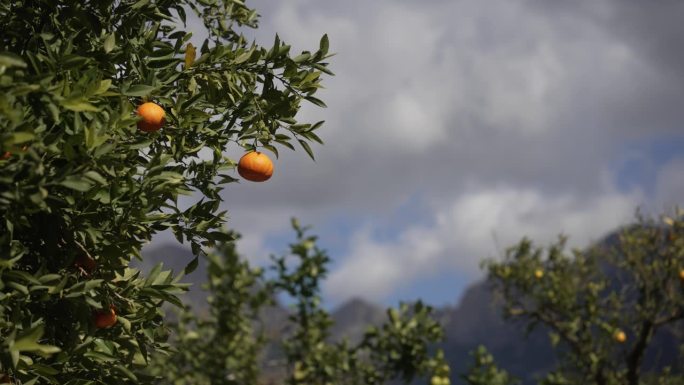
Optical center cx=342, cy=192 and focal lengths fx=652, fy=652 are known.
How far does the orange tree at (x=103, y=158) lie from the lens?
8.28 ft

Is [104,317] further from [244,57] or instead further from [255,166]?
[244,57]

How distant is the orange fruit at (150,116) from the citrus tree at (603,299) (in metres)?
9.34

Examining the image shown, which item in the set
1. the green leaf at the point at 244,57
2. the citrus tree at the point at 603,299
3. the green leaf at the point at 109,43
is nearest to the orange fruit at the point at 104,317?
the green leaf at the point at 109,43

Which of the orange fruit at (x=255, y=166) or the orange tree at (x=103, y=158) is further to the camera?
the orange fruit at (x=255, y=166)

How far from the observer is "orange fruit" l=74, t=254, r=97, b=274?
304 cm

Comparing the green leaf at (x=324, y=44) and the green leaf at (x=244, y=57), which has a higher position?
the green leaf at (x=324, y=44)

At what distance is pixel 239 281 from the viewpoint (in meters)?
9.70

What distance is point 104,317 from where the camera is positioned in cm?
300

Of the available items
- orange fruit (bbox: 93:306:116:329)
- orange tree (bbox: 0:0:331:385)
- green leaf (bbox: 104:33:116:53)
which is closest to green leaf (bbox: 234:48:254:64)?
orange tree (bbox: 0:0:331:385)

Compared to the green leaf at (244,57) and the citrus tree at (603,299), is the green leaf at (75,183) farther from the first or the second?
the citrus tree at (603,299)

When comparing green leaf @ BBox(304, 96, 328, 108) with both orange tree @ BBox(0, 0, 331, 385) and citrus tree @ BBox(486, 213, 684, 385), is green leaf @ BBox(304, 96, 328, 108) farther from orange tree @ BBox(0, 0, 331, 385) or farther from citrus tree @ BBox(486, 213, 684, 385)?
citrus tree @ BBox(486, 213, 684, 385)

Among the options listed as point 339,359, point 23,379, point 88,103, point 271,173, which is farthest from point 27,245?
point 339,359

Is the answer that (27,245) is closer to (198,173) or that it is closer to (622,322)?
(198,173)

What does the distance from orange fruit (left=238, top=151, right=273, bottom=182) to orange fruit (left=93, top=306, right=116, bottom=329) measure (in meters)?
0.94
